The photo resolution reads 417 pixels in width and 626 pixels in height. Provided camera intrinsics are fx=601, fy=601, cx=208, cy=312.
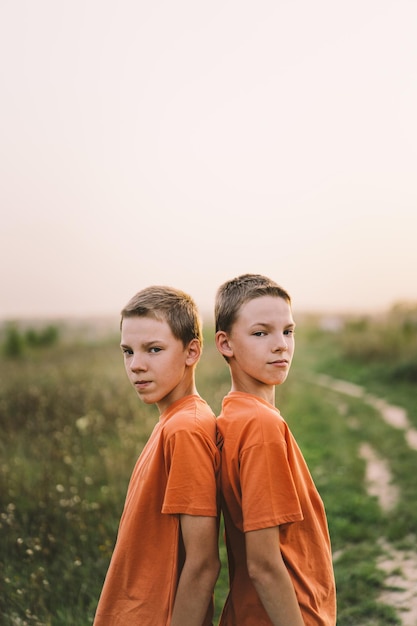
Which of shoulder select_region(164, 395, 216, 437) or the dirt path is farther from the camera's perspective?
the dirt path

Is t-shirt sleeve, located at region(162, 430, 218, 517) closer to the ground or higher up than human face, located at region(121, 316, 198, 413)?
closer to the ground

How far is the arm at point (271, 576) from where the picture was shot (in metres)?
1.74

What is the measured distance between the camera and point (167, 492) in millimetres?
1802

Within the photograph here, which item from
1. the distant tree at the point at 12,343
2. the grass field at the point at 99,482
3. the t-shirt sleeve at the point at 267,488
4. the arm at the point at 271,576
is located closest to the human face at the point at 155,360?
the t-shirt sleeve at the point at 267,488

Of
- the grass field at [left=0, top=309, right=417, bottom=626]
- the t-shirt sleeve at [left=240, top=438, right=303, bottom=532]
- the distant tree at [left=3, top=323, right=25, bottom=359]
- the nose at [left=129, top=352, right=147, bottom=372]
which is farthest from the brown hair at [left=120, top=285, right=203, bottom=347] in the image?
the distant tree at [left=3, top=323, right=25, bottom=359]

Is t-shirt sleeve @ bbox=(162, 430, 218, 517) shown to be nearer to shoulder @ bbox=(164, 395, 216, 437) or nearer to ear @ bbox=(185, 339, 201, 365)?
shoulder @ bbox=(164, 395, 216, 437)

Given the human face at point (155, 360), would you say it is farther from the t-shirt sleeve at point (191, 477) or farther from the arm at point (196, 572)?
the arm at point (196, 572)

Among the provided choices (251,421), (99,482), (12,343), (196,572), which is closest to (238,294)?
(251,421)

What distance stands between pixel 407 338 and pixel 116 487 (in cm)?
1349

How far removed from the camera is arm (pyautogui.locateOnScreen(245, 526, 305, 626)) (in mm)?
1740

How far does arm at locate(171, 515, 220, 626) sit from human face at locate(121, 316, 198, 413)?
0.45 meters

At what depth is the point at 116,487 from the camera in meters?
5.51

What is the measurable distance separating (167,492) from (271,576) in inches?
15.1

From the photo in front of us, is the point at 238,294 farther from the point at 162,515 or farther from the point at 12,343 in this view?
the point at 12,343
